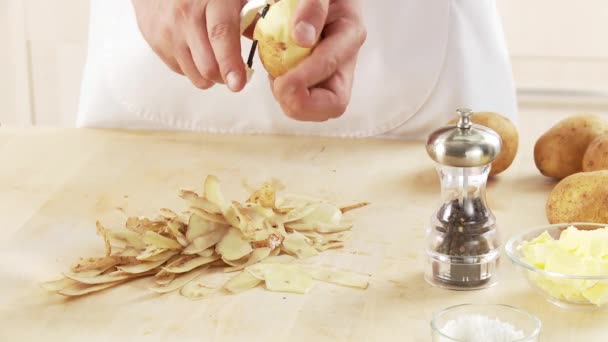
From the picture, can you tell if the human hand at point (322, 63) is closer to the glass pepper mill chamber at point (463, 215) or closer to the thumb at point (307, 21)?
the thumb at point (307, 21)

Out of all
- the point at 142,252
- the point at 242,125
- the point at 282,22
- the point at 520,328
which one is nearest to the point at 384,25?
the point at 242,125

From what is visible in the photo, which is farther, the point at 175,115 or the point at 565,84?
the point at 565,84

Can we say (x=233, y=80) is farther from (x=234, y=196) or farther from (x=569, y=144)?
(x=569, y=144)

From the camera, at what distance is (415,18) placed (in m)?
1.53

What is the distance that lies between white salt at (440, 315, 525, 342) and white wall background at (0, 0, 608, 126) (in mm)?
1559

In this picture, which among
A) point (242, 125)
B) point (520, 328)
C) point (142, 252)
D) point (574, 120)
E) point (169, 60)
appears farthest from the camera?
point (242, 125)

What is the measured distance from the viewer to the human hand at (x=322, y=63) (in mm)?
1191

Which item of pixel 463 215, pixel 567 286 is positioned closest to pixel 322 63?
pixel 463 215

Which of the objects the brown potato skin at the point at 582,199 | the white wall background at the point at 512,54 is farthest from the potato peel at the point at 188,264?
the white wall background at the point at 512,54

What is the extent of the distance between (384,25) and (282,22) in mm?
378

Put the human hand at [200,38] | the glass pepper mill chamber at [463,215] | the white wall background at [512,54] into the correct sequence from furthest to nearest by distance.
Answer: the white wall background at [512,54]
the human hand at [200,38]
the glass pepper mill chamber at [463,215]

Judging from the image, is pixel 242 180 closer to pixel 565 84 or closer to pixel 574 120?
pixel 574 120

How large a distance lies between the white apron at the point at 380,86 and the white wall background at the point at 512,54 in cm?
88

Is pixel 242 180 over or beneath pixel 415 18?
beneath
